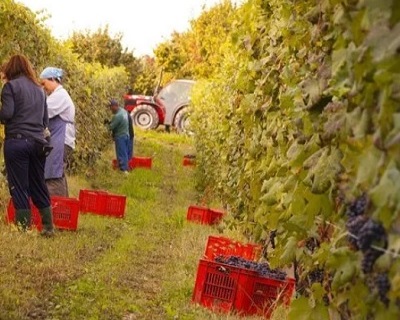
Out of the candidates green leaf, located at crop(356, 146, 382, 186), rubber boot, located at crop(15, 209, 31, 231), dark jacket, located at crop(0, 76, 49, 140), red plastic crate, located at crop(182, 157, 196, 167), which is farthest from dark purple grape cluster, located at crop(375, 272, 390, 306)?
red plastic crate, located at crop(182, 157, 196, 167)

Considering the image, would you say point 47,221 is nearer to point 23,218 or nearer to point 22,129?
point 23,218

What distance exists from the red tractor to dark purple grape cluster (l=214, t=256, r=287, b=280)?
28.4 m

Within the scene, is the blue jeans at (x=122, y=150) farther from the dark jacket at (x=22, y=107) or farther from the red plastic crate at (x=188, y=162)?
the dark jacket at (x=22, y=107)

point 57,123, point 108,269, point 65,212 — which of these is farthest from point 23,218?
point 57,123

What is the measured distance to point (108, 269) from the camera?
24.5ft

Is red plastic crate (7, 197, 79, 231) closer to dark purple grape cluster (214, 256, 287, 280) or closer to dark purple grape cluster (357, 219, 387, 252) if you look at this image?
dark purple grape cluster (214, 256, 287, 280)

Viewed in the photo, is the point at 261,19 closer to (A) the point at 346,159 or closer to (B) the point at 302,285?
(B) the point at 302,285

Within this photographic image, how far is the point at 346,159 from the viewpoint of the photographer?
9.77 feet

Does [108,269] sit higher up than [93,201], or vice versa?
[93,201]

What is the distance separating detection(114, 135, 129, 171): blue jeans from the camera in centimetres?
1797

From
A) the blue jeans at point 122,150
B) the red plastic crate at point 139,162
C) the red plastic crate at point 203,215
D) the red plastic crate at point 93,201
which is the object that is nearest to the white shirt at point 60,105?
the red plastic crate at point 93,201

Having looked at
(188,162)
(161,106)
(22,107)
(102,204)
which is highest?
(161,106)

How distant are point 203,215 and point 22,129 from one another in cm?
344

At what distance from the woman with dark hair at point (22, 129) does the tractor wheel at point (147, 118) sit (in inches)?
1037
